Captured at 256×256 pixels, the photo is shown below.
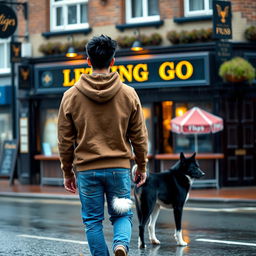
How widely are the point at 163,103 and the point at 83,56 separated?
119 inches

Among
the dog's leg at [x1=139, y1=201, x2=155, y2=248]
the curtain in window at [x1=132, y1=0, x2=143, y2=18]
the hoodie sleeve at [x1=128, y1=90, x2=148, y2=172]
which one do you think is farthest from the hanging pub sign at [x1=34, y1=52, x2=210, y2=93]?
the hoodie sleeve at [x1=128, y1=90, x2=148, y2=172]

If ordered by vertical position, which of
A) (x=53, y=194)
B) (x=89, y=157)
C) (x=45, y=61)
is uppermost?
(x=45, y=61)

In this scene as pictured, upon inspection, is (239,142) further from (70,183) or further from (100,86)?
(100,86)

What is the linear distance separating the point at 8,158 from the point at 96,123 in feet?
60.0

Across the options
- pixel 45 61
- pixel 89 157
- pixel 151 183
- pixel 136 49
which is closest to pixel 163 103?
pixel 136 49

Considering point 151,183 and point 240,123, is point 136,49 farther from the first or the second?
point 151,183

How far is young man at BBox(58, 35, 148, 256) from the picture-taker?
17.4 ft

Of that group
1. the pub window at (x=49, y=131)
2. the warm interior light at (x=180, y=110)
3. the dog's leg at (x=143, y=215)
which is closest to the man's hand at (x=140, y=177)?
the dog's leg at (x=143, y=215)

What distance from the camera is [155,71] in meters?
20.8

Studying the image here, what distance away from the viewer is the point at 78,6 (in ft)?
74.9

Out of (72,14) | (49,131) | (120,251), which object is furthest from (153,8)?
(120,251)

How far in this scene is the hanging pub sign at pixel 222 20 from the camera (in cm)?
1900

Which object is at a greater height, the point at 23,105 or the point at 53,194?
the point at 23,105

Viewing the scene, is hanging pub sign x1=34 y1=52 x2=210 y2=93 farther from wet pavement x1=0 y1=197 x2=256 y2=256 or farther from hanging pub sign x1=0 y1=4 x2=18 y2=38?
wet pavement x1=0 y1=197 x2=256 y2=256
